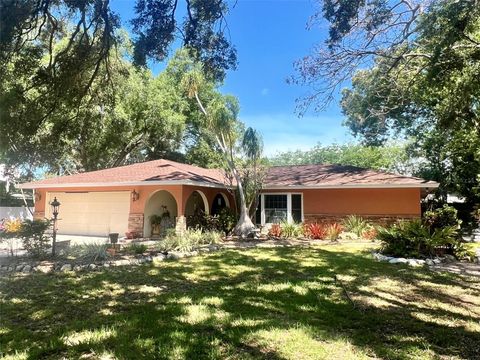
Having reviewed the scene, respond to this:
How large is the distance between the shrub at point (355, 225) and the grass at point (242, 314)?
744 cm

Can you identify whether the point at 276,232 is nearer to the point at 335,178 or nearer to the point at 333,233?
the point at 333,233

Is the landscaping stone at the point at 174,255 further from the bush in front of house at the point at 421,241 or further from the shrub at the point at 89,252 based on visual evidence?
the bush in front of house at the point at 421,241

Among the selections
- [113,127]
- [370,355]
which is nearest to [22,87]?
[370,355]

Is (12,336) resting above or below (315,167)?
below

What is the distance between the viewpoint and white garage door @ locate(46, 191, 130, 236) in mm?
16906

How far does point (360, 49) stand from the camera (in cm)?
984

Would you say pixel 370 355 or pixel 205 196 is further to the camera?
pixel 205 196

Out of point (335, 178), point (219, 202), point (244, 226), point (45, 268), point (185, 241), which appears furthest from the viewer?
point (219, 202)

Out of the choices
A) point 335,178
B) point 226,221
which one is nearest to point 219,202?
point 226,221

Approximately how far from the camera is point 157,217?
16.8m

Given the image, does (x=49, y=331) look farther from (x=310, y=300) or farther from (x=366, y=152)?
(x=366, y=152)

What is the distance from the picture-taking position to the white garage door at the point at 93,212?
1691 centimetres

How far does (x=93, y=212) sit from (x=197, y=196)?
5.43 meters

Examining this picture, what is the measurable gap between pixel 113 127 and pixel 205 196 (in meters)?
8.33
